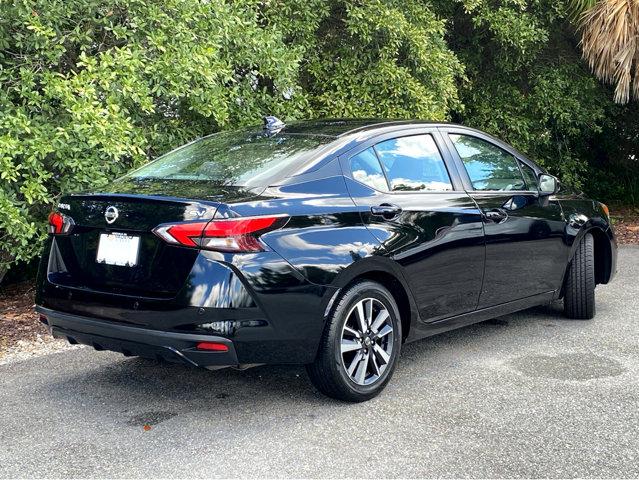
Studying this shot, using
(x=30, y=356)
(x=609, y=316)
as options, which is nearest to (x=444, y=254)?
(x=609, y=316)

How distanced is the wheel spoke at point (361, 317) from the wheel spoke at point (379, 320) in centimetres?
7

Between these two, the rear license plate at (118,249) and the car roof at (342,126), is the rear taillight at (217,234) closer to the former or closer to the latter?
the rear license plate at (118,249)

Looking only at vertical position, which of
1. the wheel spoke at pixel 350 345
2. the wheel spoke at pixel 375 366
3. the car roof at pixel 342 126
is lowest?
the wheel spoke at pixel 375 366

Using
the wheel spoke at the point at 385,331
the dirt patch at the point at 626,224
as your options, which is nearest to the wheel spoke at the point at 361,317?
the wheel spoke at the point at 385,331

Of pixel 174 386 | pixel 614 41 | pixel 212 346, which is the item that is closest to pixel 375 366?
pixel 212 346

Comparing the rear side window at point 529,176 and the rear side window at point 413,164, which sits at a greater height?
the rear side window at point 413,164

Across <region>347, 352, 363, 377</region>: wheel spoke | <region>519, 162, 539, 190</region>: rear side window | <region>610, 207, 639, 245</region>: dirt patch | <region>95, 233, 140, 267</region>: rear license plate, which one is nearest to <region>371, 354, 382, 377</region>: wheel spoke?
<region>347, 352, 363, 377</region>: wheel spoke

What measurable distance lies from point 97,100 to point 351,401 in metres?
3.33

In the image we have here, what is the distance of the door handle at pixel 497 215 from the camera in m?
5.15

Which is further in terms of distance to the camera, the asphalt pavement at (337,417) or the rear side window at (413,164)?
the rear side window at (413,164)

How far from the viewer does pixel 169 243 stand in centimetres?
377

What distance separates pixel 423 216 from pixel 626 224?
9.09m

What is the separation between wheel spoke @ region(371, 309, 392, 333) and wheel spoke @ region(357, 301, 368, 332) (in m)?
0.07

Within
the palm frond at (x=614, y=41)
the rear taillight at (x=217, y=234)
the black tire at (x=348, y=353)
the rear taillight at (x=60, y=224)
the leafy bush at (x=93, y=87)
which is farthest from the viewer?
the palm frond at (x=614, y=41)
